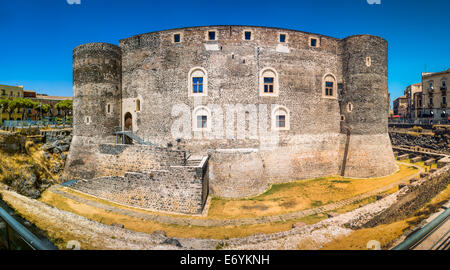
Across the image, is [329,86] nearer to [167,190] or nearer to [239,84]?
[239,84]

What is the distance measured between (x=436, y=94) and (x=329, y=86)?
32523 mm

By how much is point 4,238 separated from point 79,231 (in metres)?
2.79

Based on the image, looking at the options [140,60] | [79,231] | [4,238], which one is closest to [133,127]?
[140,60]

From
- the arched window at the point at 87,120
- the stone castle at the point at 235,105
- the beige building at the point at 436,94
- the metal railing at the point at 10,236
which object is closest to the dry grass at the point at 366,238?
the metal railing at the point at 10,236

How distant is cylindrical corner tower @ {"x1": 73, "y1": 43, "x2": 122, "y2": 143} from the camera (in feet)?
53.1

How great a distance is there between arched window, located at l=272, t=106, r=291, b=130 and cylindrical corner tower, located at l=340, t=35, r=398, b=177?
582cm

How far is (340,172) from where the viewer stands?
1727 centimetres

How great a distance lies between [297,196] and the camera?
1295 centimetres

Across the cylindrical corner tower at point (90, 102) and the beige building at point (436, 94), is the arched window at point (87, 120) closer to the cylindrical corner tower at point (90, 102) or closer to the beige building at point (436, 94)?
the cylindrical corner tower at point (90, 102)

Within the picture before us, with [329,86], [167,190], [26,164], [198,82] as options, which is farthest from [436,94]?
[26,164]

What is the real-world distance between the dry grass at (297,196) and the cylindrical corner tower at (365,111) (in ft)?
3.85

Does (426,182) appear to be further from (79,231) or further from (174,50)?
(174,50)

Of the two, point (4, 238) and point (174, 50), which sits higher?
point (174, 50)
